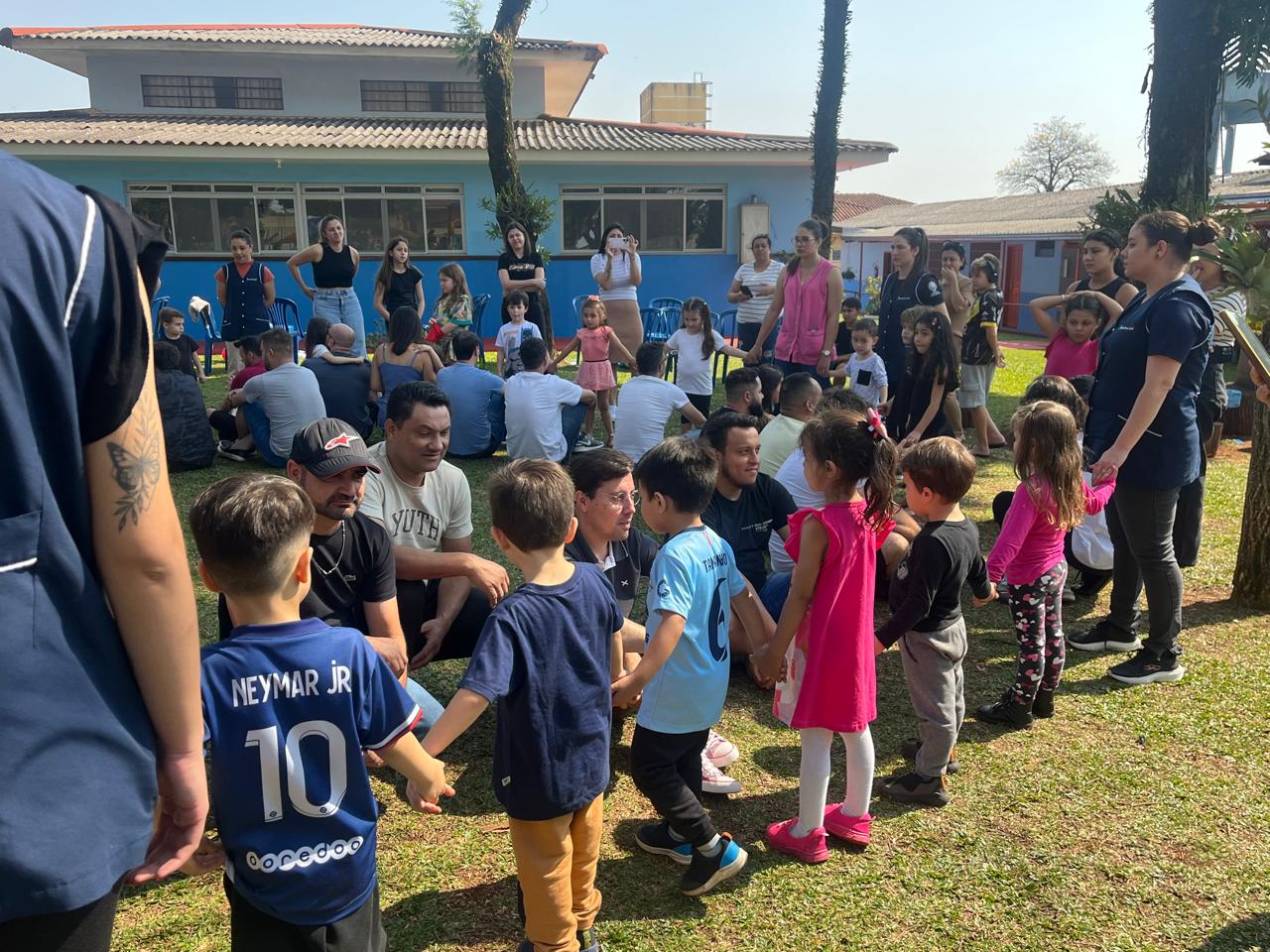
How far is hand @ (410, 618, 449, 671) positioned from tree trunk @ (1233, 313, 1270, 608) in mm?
4404

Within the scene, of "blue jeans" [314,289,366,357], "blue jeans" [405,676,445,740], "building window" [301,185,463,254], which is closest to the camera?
"blue jeans" [405,676,445,740]

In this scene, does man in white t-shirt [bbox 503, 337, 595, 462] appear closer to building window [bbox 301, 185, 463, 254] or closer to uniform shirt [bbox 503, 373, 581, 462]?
uniform shirt [bbox 503, 373, 581, 462]

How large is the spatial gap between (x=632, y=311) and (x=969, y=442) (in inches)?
168

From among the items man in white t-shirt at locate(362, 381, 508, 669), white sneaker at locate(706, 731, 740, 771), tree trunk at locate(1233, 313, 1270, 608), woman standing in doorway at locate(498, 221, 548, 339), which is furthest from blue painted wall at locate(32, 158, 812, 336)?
white sneaker at locate(706, 731, 740, 771)

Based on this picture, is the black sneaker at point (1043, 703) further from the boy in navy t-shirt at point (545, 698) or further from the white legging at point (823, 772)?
the boy in navy t-shirt at point (545, 698)

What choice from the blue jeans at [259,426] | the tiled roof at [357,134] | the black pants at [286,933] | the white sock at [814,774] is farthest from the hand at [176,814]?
the tiled roof at [357,134]

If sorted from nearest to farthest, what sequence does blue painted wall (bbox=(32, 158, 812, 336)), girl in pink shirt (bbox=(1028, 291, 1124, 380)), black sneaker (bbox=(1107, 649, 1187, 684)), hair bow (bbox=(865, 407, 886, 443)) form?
hair bow (bbox=(865, 407, 886, 443)), black sneaker (bbox=(1107, 649, 1187, 684)), girl in pink shirt (bbox=(1028, 291, 1124, 380)), blue painted wall (bbox=(32, 158, 812, 336))

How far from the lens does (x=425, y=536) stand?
13.1 ft

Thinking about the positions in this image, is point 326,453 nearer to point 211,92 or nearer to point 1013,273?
point 211,92

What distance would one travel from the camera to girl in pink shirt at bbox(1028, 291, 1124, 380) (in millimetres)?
6727

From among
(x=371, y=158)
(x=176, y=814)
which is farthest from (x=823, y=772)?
(x=371, y=158)

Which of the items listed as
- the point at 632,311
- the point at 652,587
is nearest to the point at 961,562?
the point at 652,587

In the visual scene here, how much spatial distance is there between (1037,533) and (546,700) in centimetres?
247

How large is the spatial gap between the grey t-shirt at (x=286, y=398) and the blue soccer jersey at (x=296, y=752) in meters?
5.98
